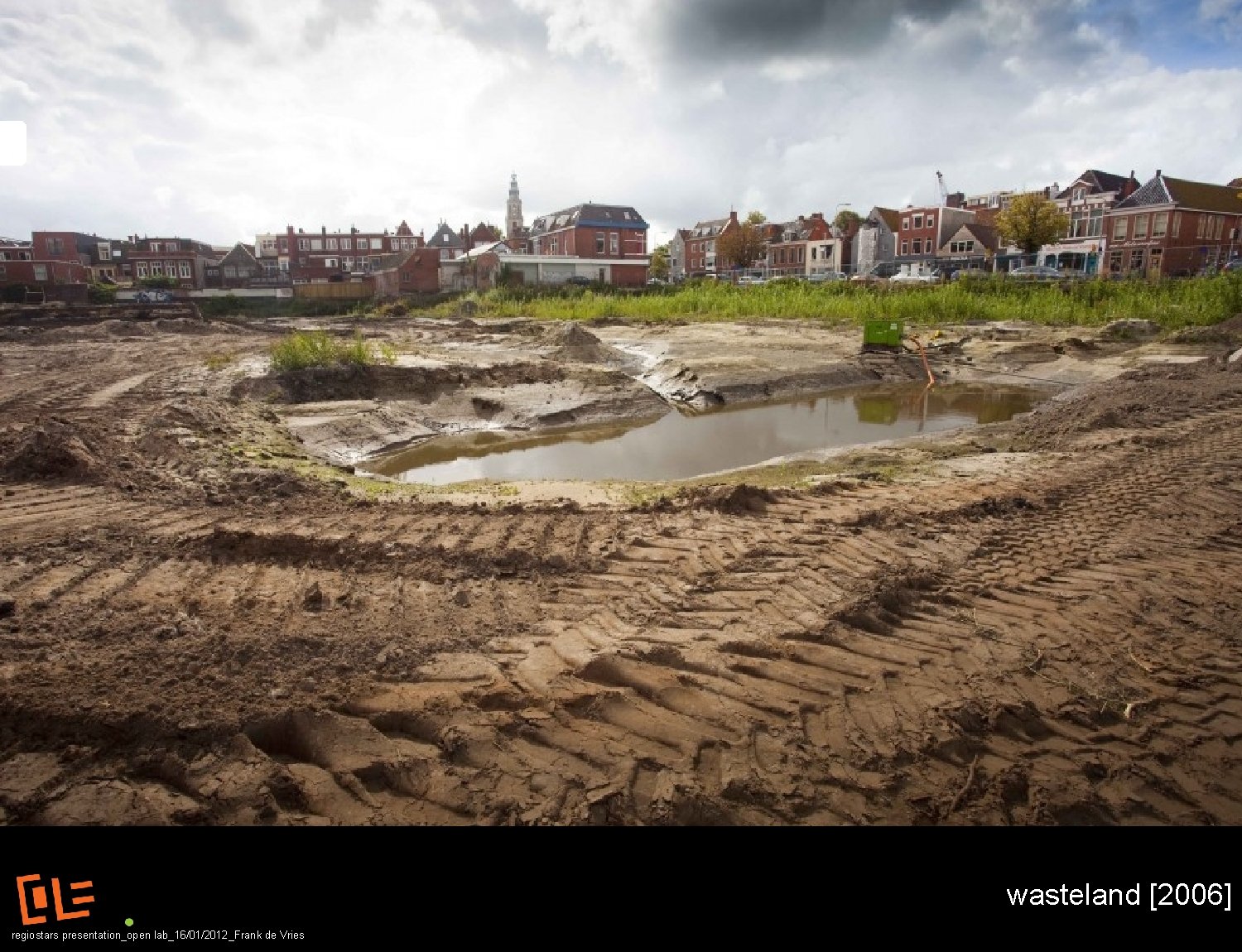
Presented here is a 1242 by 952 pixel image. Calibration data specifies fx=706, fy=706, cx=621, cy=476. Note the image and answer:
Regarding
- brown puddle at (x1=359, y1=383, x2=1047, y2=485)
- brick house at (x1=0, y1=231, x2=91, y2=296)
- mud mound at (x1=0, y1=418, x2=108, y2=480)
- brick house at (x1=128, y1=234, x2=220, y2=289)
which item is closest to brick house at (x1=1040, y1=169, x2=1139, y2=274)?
brown puddle at (x1=359, y1=383, x2=1047, y2=485)

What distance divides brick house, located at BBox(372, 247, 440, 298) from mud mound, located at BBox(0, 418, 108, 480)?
181ft

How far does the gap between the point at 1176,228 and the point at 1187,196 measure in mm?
2625

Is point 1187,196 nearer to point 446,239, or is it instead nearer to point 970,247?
point 970,247

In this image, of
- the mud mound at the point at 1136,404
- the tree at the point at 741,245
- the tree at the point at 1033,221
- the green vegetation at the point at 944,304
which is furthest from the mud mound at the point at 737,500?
the tree at the point at 741,245

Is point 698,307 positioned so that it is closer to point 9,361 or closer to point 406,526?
point 9,361

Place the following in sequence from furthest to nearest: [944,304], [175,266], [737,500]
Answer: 1. [175,266]
2. [944,304]
3. [737,500]

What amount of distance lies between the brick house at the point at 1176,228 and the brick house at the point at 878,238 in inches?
903

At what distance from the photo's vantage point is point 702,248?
3497 inches

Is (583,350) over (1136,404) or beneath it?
over

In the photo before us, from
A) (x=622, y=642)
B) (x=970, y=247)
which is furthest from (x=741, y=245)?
(x=622, y=642)

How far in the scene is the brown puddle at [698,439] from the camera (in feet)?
39.6

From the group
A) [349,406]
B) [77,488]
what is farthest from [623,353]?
[77,488]

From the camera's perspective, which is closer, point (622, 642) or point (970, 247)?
point (622, 642)
